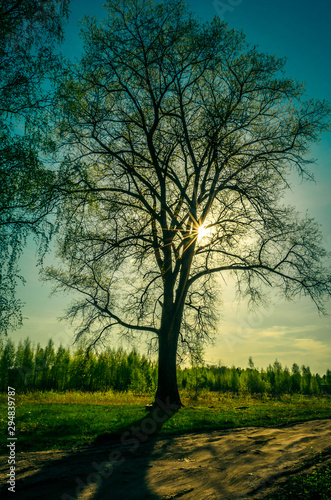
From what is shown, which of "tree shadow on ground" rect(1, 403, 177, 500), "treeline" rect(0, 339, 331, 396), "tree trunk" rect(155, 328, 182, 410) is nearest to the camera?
"tree shadow on ground" rect(1, 403, 177, 500)

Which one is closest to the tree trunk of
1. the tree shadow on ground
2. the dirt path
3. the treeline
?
the dirt path

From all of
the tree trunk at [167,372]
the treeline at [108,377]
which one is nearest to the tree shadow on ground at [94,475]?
the tree trunk at [167,372]

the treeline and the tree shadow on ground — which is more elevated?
the tree shadow on ground

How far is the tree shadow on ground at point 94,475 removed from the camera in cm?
349

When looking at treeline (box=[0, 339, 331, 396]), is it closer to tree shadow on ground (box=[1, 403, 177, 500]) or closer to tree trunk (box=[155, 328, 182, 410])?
tree trunk (box=[155, 328, 182, 410])

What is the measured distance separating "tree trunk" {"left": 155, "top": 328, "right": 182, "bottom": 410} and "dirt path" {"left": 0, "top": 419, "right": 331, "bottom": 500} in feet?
19.1

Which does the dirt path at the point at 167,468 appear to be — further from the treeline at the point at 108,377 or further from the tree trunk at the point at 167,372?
the treeline at the point at 108,377

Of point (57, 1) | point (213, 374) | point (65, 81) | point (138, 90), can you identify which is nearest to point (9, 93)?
point (65, 81)

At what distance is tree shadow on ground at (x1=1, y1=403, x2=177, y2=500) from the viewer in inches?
137

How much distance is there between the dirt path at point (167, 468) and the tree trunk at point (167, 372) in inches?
230

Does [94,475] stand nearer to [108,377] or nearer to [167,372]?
[167,372]

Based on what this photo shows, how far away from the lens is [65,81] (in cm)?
810

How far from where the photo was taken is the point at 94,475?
4.11 meters

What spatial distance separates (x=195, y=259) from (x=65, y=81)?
10241mm
